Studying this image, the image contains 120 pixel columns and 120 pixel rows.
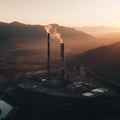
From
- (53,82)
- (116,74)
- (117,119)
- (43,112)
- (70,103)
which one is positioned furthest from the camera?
(116,74)

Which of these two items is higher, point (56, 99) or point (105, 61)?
point (105, 61)

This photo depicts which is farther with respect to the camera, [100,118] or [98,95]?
[98,95]

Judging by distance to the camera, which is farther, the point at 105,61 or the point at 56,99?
the point at 105,61

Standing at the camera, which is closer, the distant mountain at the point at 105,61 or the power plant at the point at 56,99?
the power plant at the point at 56,99

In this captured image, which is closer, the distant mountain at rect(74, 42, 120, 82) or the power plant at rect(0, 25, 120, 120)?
the power plant at rect(0, 25, 120, 120)

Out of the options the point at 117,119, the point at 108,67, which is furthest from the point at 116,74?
the point at 117,119

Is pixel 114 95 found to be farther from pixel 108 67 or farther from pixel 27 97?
pixel 108 67

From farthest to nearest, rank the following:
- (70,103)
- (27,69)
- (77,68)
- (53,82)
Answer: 1. (27,69)
2. (77,68)
3. (53,82)
4. (70,103)
